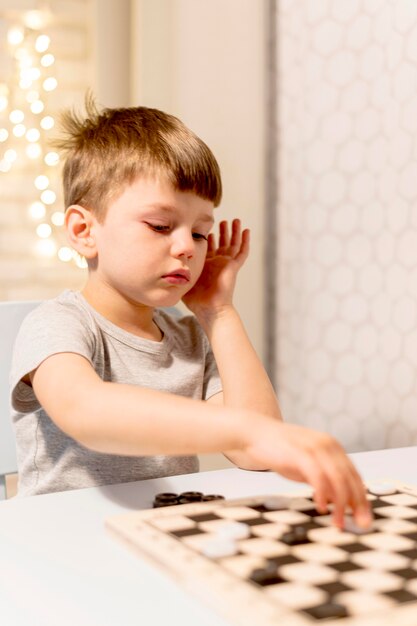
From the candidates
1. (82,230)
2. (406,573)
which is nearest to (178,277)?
(82,230)

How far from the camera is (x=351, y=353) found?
137 cm

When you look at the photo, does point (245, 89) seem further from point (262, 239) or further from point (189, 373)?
point (189, 373)

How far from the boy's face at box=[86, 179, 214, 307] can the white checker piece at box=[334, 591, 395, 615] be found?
1.90ft

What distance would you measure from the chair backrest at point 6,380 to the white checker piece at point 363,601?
69 cm

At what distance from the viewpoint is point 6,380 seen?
1095 mm

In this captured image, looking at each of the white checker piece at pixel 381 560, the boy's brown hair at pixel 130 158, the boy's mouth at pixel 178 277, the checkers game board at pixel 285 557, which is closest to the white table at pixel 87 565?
the checkers game board at pixel 285 557

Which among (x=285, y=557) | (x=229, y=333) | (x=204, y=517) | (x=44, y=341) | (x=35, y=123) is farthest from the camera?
(x=35, y=123)

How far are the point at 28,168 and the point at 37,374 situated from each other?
4.32ft

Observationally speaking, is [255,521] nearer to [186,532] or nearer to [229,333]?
[186,532]

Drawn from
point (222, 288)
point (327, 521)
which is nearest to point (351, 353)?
point (222, 288)

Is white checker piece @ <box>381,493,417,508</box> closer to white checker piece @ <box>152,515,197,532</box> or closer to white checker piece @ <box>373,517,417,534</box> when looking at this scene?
white checker piece @ <box>373,517,417,534</box>

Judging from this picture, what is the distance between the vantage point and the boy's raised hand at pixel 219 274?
1.21m

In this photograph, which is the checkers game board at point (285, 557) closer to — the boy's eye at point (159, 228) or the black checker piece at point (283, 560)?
the black checker piece at point (283, 560)

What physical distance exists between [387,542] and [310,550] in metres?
0.07
